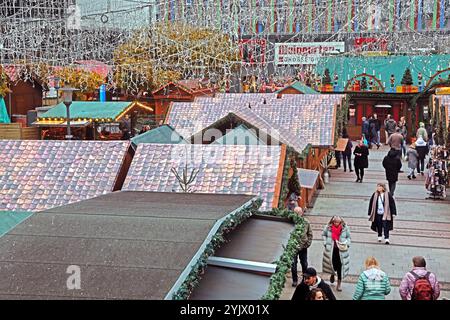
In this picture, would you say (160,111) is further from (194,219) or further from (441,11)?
(194,219)

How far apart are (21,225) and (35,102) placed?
2936cm

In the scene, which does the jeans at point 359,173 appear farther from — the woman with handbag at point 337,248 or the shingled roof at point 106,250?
the shingled roof at point 106,250

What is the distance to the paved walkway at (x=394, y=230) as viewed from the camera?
11266 mm

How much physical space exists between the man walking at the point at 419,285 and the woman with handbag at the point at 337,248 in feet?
8.49

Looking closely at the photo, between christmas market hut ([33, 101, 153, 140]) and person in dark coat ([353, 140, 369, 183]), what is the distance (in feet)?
31.5

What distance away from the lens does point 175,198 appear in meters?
7.61

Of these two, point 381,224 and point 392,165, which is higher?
point 392,165

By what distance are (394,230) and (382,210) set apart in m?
1.80

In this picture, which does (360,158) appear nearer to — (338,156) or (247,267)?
(338,156)

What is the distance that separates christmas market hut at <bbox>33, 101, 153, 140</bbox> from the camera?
82.3 feet

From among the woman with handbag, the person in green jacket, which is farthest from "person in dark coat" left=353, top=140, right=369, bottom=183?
the person in green jacket

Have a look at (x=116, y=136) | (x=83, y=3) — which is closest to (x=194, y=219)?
(x=116, y=136)

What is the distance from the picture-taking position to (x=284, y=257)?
634 centimetres

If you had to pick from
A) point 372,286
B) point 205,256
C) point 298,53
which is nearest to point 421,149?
point 298,53
